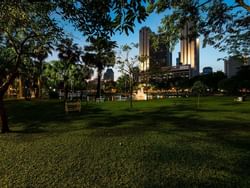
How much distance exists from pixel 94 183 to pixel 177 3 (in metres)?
7.44

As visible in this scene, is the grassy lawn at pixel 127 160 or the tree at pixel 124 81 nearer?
the grassy lawn at pixel 127 160

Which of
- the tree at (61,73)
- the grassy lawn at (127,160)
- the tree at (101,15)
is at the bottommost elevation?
the grassy lawn at (127,160)

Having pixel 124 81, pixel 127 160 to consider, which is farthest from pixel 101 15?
pixel 124 81

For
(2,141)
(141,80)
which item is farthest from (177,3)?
(141,80)

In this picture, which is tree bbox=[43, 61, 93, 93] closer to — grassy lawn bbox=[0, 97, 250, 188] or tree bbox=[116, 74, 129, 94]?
tree bbox=[116, 74, 129, 94]

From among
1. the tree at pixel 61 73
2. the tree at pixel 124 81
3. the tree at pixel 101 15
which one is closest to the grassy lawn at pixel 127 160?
the tree at pixel 101 15

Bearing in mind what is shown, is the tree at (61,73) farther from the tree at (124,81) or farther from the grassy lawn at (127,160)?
the grassy lawn at (127,160)

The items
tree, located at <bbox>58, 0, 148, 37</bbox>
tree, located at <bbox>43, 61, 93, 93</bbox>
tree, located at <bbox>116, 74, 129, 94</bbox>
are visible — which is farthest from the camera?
tree, located at <bbox>43, 61, 93, 93</bbox>

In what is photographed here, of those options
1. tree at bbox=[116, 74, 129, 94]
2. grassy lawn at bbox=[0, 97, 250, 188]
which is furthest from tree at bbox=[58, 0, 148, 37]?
tree at bbox=[116, 74, 129, 94]

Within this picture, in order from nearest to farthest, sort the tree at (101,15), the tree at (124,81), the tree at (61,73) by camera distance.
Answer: the tree at (101,15) < the tree at (124,81) < the tree at (61,73)

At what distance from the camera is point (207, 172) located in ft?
17.6

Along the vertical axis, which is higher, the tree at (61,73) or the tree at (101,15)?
the tree at (61,73)

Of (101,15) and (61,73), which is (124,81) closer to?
(61,73)

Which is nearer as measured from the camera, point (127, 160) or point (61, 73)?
point (127, 160)
